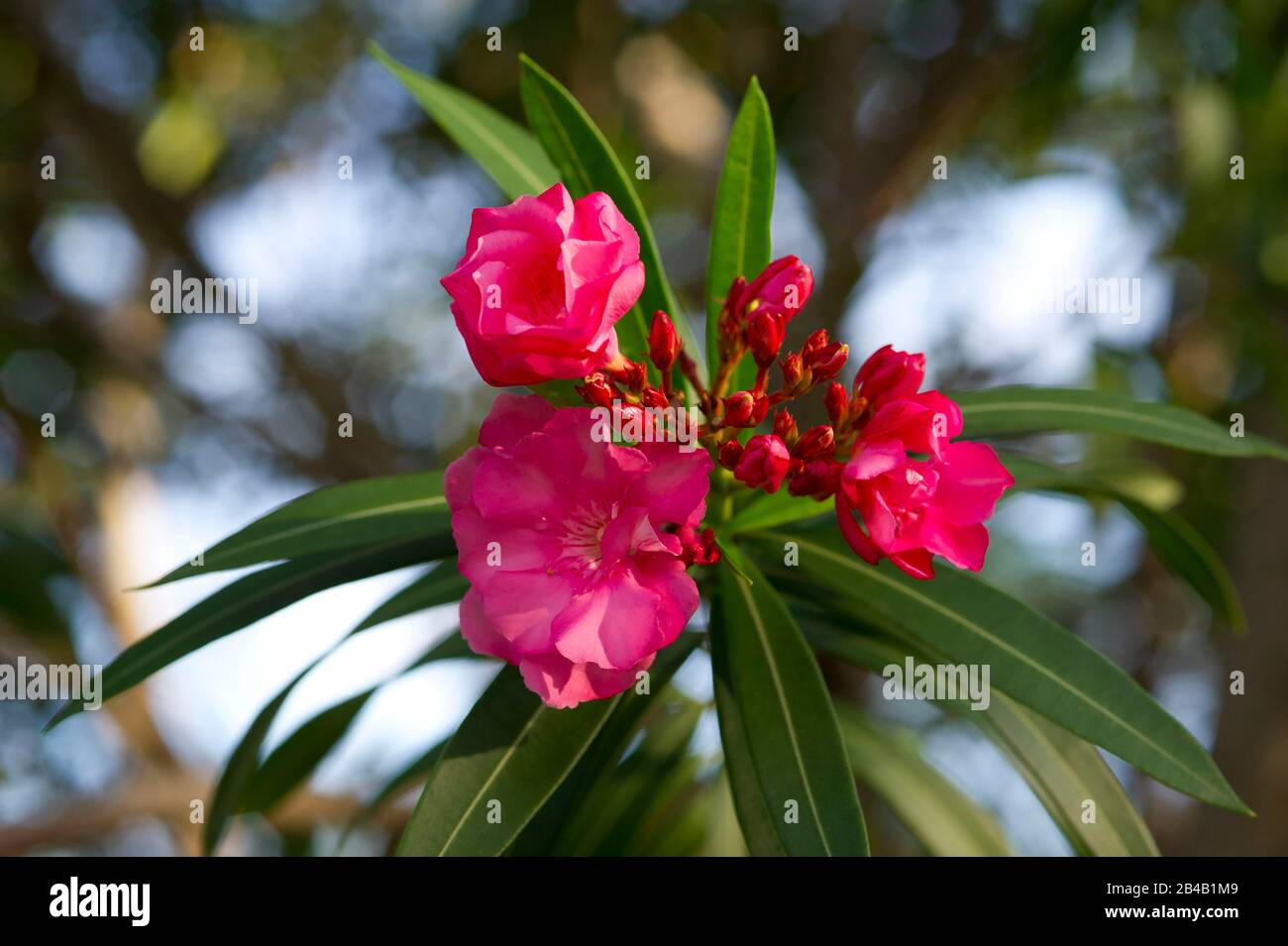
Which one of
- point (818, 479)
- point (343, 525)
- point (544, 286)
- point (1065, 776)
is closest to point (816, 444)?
point (818, 479)

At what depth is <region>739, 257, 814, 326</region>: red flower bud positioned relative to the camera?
94 cm

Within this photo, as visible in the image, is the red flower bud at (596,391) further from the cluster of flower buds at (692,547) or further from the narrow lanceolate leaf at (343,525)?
the narrow lanceolate leaf at (343,525)

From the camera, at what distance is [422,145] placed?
3.69 meters

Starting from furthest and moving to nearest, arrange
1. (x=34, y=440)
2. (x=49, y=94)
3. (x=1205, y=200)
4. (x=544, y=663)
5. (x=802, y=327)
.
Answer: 1. (x=34, y=440)
2. (x=49, y=94)
3. (x=1205, y=200)
4. (x=802, y=327)
5. (x=544, y=663)

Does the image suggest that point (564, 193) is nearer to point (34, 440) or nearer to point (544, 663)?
point (544, 663)

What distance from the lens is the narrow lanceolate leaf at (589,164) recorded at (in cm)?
106

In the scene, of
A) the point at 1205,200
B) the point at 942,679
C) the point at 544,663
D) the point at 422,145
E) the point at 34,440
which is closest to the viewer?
the point at 544,663

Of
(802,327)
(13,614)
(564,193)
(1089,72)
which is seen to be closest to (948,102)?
(1089,72)

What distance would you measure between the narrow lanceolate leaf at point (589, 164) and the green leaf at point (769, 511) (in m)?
0.18

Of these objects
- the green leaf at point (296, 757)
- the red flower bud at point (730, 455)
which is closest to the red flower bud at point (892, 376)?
the red flower bud at point (730, 455)

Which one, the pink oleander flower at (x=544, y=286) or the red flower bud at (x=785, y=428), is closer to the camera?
the pink oleander flower at (x=544, y=286)

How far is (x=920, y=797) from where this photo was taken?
1580 millimetres
